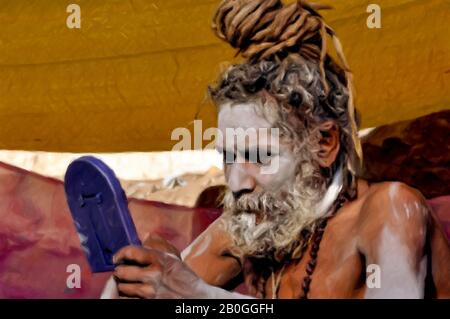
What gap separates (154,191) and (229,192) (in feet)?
1.86

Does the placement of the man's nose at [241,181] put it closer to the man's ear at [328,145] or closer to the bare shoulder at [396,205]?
the man's ear at [328,145]

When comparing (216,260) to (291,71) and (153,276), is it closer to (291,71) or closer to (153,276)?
(153,276)

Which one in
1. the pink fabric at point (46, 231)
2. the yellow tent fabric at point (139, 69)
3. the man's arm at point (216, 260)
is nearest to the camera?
the man's arm at point (216, 260)

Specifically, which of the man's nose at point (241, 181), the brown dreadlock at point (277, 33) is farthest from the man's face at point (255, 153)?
the brown dreadlock at point (277, 33)

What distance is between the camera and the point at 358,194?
10.1 ft

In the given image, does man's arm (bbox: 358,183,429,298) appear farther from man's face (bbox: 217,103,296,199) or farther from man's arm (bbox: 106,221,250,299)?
man's arm (bbox: 106,221,250,299)

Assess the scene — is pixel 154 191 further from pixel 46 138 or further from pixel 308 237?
pixel 308 237

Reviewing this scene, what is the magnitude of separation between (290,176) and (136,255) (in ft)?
1.42

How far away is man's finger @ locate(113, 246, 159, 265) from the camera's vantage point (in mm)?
2967

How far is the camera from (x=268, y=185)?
311 centimetres

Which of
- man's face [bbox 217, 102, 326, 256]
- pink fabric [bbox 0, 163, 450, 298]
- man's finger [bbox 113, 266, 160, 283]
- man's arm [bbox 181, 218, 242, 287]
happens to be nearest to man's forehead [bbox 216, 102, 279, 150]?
man's face [bbox 217, 102, 326, 256]

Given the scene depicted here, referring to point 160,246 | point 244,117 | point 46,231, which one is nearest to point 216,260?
point 160,246

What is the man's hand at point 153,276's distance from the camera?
299 cm
